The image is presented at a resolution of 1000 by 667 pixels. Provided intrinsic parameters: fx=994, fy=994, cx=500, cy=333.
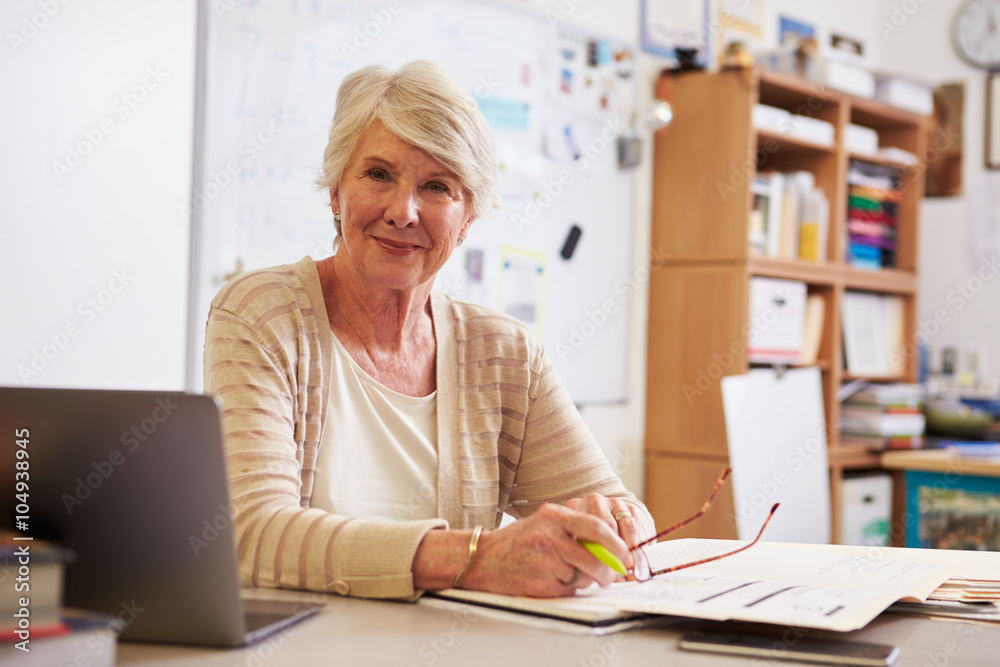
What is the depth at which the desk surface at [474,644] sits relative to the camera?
78cm

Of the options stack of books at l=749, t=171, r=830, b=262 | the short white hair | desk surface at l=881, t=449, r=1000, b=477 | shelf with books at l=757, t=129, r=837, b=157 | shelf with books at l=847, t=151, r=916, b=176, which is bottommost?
desk surface at l=881, t=449, r=1000, b=477

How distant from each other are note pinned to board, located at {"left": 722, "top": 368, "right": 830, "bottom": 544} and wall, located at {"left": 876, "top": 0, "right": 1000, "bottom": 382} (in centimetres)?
104

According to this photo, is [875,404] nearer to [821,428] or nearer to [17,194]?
[821,428]

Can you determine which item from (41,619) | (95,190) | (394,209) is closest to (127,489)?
(41,619)

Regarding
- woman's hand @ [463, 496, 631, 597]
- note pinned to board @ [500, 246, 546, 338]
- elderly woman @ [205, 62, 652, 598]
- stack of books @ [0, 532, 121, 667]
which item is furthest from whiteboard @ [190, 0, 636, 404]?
stack of books @ [0, 532, 121, 667]

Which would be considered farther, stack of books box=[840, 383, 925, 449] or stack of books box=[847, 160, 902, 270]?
stack of books box=[847, 160, 902, 270]

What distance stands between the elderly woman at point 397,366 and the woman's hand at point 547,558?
0.17 metres

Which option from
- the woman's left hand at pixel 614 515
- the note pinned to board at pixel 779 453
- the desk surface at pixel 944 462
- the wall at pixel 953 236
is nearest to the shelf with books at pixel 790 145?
the note pinned to board at pixel 779 453

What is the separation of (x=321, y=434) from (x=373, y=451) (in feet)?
0.29

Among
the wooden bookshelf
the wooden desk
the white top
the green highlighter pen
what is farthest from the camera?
the wooden bookshelf

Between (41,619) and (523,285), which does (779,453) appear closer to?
(523,285)

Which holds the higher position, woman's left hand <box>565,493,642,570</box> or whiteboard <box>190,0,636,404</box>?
whiteboard <box>190,0,636,404</box>

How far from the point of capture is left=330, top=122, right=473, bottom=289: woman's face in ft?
4.54

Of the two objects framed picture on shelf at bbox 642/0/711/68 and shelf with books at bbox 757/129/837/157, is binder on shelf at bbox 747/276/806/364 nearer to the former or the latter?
shelf with books at bbox 757/129/837/157
